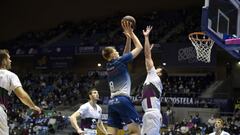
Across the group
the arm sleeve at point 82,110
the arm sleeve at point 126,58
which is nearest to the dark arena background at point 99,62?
the arm sleeve at point 82,110

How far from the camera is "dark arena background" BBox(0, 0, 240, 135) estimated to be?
22469mm

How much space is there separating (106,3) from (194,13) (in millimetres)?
8364

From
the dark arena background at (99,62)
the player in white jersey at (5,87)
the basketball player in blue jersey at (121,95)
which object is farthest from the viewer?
the dark arena background at (99,62)

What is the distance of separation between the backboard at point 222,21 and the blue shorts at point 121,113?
9.49 ft

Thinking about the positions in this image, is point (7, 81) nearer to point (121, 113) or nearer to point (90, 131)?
point (121, 113)

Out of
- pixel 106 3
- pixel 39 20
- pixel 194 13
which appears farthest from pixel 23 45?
pixel 194 13

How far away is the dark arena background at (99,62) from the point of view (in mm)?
22469

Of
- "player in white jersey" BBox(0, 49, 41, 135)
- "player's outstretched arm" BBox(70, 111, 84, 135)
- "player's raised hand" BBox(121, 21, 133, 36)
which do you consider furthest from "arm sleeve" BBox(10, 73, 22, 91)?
"player's outstretched arm" BBox(70, 111, 84, 135)

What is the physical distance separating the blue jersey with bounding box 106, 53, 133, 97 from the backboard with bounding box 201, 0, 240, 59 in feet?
8.61

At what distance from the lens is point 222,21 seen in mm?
9367

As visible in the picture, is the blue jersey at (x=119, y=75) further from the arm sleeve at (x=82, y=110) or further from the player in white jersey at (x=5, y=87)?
the arm sleeve at (x=82, y=110)

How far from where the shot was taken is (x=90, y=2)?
34.8 m

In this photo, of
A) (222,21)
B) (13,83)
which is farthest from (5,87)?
(222,21)

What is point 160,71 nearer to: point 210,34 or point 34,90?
point 210,34
